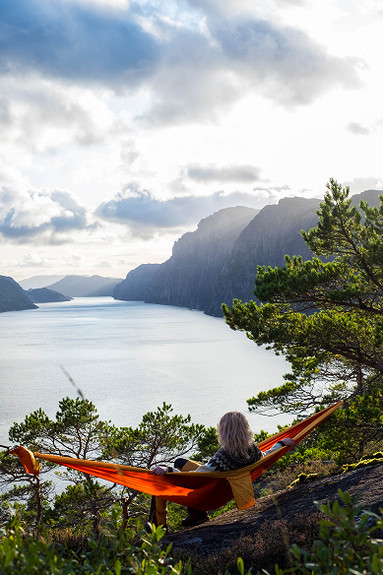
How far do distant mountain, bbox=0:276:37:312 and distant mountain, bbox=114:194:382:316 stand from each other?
53.6 meters

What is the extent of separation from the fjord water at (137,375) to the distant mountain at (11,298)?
335ft

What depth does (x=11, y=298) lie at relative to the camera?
6481 inches

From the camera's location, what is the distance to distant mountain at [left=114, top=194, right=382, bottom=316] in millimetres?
118562

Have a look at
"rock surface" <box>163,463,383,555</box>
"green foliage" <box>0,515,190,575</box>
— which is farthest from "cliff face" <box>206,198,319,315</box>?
"green foliage" <box>0,515,190,575</box>

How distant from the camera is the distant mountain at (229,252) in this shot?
389 ft

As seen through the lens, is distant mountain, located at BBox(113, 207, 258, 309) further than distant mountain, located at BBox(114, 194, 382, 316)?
Yes

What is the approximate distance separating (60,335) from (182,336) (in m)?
20.6

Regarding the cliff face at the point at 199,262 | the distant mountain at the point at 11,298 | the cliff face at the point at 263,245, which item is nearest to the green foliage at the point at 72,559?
the cliff face at the point at 263,245

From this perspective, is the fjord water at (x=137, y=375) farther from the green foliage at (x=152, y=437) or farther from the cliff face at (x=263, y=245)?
the cliff face at (x=263, y=245)

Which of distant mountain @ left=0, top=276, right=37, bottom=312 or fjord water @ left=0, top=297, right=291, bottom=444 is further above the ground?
distant mountain @ left=0, top=276, right=37, bottom=312

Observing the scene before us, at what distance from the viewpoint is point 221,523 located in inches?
160

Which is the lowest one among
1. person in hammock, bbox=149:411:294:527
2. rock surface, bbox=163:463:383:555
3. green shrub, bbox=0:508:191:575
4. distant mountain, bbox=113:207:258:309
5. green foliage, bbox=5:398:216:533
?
green foliage, bbox=5:398:216:533

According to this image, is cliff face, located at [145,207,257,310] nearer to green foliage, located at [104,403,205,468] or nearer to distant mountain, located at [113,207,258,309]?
distant mountain, located at [113,207,258,309]

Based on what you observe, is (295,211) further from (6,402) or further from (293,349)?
(293,349)
